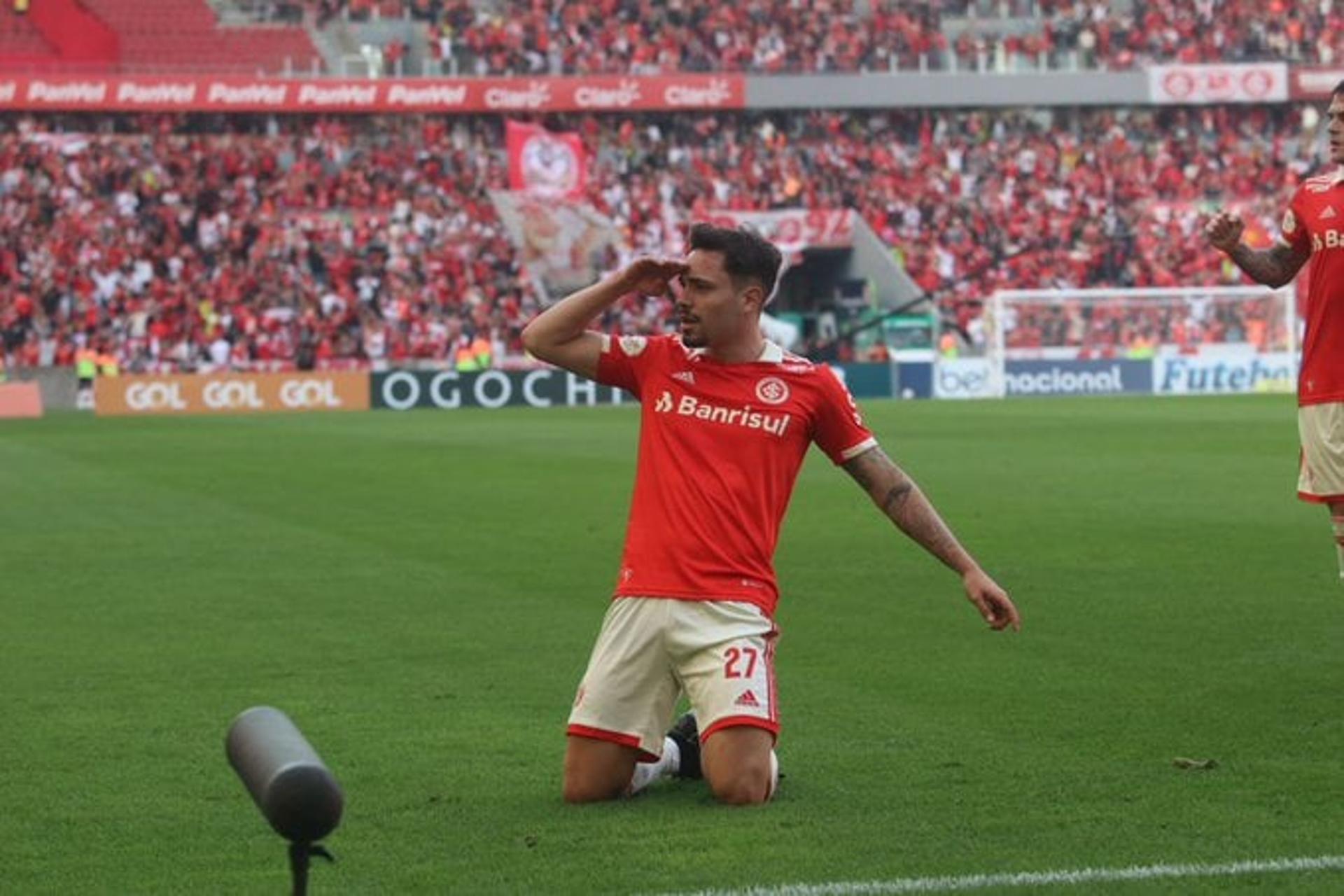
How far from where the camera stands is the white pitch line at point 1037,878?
573cm

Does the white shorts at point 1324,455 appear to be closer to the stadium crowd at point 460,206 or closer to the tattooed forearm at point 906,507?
the tattooed forearm at point 906,507

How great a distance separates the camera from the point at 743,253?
7078 mm

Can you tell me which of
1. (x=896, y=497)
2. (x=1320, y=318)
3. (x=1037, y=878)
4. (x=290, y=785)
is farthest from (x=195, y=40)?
(x=290, y=785)

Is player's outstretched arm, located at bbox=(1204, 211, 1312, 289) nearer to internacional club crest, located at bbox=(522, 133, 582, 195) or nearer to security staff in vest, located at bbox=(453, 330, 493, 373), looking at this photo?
security staff in vest, located at bbox=(453, 330, 493, 373)

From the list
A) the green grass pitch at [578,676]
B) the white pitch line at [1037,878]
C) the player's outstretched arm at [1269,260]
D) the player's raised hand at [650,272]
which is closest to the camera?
the white pitch line at [1037,878]

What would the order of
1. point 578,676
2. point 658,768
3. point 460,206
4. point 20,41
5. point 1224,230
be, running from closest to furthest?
1. point 658,768
2. point 1224,230
3. point 578,676
4. point 460,206
5. point 20,41

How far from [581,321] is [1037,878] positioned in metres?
2.33

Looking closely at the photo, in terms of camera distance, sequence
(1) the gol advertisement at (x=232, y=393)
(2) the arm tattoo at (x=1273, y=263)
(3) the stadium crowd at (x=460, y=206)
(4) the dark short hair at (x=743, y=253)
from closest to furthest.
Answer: (4) the dark short hair at (x=743, y=253) < (2) the arm tattoo at (x=1273, y=263) < (1) the gol advertisement at (x=232, y=393) < (3) the stadium crowd at (x=460, y=206)

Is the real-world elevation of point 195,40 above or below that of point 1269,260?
above

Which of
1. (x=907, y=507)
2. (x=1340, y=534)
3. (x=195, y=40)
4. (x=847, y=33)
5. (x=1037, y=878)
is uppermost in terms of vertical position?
(x=195, y=40)

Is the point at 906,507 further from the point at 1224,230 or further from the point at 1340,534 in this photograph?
the point at 1340,534

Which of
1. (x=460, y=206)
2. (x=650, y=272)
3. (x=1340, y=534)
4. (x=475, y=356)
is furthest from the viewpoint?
(x=460, y=206)

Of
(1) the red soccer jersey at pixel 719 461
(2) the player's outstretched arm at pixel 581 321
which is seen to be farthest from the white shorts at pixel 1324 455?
(2) the player's outstretched arm at pixel 581 321

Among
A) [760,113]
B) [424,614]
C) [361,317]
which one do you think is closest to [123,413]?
[361,317]
